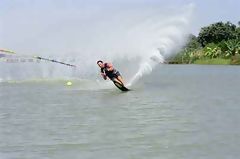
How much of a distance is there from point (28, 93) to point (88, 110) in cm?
836

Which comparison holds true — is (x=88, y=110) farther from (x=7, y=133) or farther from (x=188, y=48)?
(x=188, y=48)

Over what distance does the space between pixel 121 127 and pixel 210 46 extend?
79.0 meters

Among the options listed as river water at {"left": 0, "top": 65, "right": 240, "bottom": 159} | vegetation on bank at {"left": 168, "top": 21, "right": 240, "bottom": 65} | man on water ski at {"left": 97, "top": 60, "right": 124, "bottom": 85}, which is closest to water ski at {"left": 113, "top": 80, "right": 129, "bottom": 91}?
man on water ski at {"left": 97, "top": 60, "right": 124, "bottom": 85}

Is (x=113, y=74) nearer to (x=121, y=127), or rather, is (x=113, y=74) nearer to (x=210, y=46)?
(x=121, y=127)

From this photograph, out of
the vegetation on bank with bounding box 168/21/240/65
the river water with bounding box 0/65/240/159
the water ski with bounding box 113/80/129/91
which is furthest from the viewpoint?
the vegetation on bank with bounding box 168/21/240/65

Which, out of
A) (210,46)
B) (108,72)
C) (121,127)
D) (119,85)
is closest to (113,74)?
(108,72)

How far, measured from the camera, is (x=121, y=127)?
14258 mm

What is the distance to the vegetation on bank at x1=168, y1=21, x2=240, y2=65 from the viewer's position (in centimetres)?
8656

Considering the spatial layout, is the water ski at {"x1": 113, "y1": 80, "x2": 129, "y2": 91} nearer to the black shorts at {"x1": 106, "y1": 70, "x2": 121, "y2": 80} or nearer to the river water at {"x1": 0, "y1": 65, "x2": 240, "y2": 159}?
the black shorts at {"x1": 106, "y1": 70, "x2": 121, "y2": 80}

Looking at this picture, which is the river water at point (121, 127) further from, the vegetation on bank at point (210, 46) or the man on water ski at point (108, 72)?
the vegetation on bank at point (210, 46)

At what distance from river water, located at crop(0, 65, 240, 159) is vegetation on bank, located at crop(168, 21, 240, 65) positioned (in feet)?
210

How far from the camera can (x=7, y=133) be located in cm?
1379

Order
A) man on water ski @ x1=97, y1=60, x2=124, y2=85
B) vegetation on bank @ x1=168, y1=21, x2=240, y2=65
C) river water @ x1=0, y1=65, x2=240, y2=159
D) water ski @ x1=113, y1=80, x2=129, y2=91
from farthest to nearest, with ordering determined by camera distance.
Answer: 1. vegetation on bank @ x1=168, y1=21, x2=240, y2=65
2. water ski @ x1=113, y1=80, x2=129, y2=91
3. man on water ski @ x1=97, y1=60, x2=124, y2=85
4. river water @ x1=0, y1=65, x2=240, y2=159

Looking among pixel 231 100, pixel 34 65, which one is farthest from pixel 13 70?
pixel 231 100
